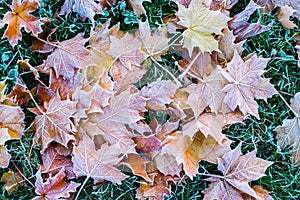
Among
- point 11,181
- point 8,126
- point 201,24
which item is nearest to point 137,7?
point 201,24

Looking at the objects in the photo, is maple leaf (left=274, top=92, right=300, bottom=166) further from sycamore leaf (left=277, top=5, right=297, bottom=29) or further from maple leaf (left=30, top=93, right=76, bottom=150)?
maple leaf (left=30, top=93, right=76, bottom=150)

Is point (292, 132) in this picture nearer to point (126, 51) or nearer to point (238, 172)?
point (238, 172)

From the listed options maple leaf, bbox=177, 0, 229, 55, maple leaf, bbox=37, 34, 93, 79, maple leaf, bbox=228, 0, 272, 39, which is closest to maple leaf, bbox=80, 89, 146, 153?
maple leaf, bbox=37, 34, 93, 79

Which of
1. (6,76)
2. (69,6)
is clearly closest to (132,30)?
(69,6)

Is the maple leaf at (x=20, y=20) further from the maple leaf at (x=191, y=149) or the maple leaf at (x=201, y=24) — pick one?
the maple leaf at (x=191, y=149)

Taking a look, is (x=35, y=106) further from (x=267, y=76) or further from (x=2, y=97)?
(x=267, y=76)

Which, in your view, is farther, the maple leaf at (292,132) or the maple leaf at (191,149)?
the maple leaf at (292,132)

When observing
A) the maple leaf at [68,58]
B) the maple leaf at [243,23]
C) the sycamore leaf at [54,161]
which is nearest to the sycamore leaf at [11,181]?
the sycamore leaf at [54,161]
